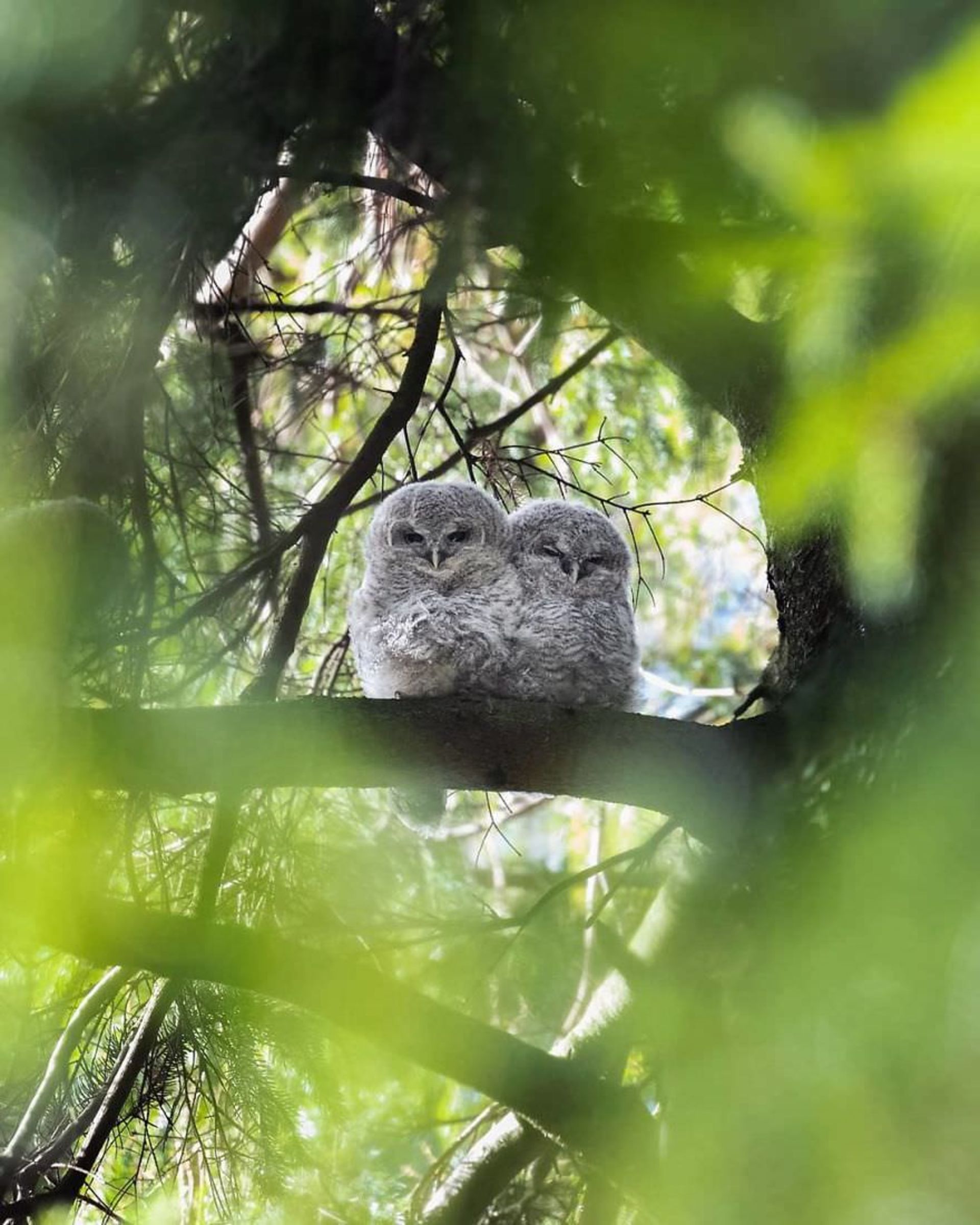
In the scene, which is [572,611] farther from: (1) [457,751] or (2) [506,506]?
(2) [506,506]

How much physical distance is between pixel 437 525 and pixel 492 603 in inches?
4.7

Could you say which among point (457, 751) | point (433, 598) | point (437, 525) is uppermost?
point (437, 525)

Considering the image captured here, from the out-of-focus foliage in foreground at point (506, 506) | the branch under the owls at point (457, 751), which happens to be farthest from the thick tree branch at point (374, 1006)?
the branch under the owls at point (457, 751)

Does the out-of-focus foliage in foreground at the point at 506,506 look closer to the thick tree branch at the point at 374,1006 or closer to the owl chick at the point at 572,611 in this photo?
the thick tree branch at the point at 374,1006

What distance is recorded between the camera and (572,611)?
151 cm

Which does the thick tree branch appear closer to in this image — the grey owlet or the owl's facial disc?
the grey owlet

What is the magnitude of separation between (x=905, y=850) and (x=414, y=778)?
76 cm

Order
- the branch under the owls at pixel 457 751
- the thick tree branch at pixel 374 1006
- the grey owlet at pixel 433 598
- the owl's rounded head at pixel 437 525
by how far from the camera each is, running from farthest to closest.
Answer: the owl's rounded head at pixel 437 525 → the grey owlet at pixel 433 598 → the branch under the owls at pixel 457 751 → the thick tree branch at pixel 374 1006

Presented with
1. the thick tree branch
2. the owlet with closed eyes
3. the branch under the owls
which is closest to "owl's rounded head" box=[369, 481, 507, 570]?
the owlet with closed eyes

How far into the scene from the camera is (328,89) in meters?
1.03

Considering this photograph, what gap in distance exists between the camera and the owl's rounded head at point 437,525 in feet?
5.00

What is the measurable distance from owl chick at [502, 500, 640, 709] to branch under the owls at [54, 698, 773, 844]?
197 mm

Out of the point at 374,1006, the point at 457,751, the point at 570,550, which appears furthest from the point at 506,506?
the point at 374,1006

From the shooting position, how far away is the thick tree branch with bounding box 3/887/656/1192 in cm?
101
